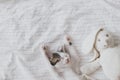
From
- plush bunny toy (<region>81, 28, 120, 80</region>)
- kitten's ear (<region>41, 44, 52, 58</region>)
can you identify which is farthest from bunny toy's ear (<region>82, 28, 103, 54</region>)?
kitten's ear (<region>41, 44, 52, 58</region>)

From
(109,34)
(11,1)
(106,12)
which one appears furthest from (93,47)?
(11,1)

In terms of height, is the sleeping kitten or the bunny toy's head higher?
the bunny toy's head

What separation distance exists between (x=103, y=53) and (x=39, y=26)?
303 mm

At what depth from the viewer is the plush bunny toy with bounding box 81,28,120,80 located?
1034 mm

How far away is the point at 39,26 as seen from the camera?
120cm

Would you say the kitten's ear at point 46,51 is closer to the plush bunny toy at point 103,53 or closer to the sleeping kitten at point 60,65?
the sleeping kitten at point 60,65

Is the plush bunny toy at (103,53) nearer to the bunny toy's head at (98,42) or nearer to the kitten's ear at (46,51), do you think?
the bunny toy's head at (98,42)

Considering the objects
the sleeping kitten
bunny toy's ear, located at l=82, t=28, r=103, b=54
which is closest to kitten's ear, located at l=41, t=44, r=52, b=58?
the sleeping kitten

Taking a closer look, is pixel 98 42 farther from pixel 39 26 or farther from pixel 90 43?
pixel 39 26

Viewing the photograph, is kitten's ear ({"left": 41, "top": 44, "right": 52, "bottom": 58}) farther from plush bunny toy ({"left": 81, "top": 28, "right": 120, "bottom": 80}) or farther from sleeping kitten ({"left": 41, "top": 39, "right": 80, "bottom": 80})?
plush bunny toy ({"left": 81, "top": 28, "right": 120, "bottom": 80})

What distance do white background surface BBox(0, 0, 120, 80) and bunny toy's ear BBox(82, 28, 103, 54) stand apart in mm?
29

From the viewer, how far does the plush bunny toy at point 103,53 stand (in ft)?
3.39

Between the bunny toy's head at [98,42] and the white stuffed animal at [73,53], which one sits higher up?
the bunny toy's head at [98,42]

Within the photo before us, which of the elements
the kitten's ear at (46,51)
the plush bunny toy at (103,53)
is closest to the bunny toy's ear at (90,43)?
the plush bunny toy at (103,53)
